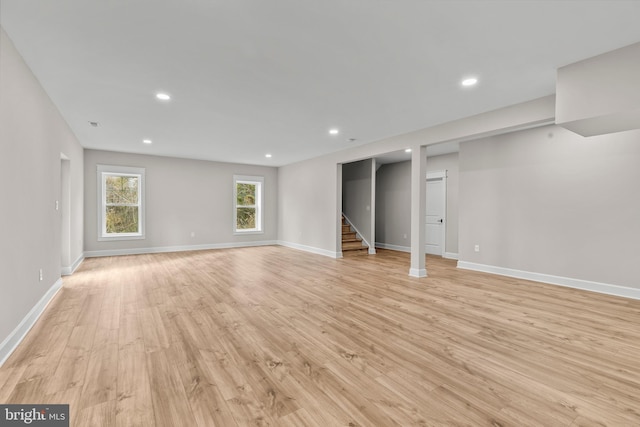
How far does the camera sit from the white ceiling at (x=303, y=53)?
2.02m

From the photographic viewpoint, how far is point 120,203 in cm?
717

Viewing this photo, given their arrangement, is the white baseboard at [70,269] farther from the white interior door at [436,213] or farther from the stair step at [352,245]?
the white interior door at [436,213]

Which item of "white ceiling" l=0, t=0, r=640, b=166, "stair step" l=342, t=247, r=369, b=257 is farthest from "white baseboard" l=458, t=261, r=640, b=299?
"white ceiling" l=0, t=0, r=640, b=166

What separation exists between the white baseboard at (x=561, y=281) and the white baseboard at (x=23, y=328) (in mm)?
6360

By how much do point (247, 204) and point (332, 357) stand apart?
Answer: 24.6 feet

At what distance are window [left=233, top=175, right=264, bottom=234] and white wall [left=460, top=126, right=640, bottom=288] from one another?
599 cm

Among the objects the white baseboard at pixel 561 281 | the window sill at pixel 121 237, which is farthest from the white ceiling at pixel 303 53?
the window sill at pixel 121 237

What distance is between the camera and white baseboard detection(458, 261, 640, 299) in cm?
387

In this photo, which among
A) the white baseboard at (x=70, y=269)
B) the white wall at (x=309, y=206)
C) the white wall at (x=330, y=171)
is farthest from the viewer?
the white wall at (x=309, y=206)

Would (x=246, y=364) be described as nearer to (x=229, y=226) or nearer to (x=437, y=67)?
(x=437, y=67)

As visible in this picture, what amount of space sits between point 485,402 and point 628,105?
2.86 m

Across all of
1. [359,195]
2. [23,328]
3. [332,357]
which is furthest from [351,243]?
[23,328]

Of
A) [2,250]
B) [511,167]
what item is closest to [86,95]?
[2,250]

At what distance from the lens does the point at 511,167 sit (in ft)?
16.6
